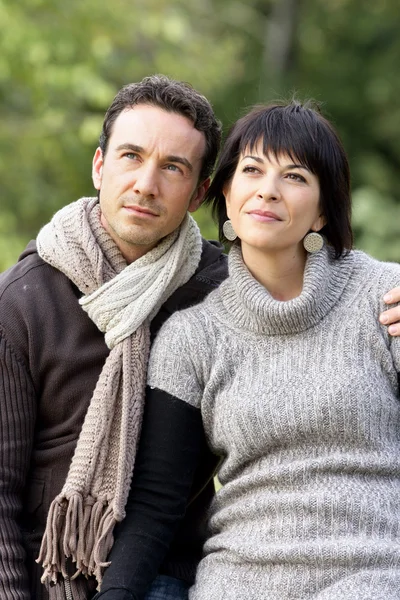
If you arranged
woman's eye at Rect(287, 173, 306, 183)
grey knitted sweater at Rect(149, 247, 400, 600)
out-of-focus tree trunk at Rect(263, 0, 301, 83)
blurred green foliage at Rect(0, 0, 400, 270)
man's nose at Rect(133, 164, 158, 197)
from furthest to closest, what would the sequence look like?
1. out-of-focus tree trunk at Rect(263, 0, 301, 83)
2. blurred green foliage at Rect(0, 0, 400, 270)
3. man's nose at Rect(133, 164, 158, 197)
4. woman's eye at Rect(287, 173, 306, 183)
5. grey knitted sweater at Rect(149, 247, 400, 600)

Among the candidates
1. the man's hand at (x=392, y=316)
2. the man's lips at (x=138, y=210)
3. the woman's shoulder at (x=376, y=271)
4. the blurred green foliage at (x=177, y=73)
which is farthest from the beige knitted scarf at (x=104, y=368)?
the blurred green foliage at (x=177, y=73)

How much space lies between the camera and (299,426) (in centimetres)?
247

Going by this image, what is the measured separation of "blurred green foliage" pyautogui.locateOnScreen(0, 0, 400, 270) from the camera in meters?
7.06

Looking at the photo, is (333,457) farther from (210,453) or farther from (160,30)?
(160,30)

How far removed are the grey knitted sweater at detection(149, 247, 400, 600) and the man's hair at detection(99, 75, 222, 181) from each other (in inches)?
16.6

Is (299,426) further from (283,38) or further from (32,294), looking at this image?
(283,38)

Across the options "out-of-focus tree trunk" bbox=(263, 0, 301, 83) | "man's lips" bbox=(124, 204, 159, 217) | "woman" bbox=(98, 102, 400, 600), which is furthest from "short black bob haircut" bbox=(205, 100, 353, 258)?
"out-of-focus tree trunk" bbox=(263, 0, 301, 83)

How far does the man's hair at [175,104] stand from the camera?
2816mm

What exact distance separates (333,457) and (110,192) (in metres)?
0.98

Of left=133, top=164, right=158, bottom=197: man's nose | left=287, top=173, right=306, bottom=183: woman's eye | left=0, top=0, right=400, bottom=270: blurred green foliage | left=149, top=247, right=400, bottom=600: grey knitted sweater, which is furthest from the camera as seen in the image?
left=0, top=0, right=400, bottom=270: blurred green foliage

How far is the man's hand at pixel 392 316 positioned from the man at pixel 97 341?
592 mm

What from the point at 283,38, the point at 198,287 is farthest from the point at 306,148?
the point at 283,38

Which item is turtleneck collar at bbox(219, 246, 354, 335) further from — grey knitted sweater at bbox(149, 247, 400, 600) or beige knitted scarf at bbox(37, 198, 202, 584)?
beige knitted scarf at bbox(37, 198, 202, 584)

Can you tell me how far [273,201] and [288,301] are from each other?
27 centimetres
